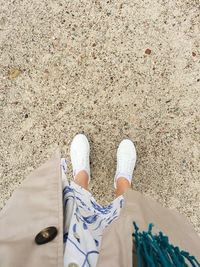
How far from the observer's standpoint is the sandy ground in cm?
160

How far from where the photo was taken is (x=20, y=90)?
1.67 metres

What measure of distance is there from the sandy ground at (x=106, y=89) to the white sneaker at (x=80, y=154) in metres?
0.05

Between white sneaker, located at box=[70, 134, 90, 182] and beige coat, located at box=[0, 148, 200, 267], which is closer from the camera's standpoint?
beige coat, located at box=[0, 148, 200, 267]

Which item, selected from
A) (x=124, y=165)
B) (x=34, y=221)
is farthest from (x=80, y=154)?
(x=34, y=221)

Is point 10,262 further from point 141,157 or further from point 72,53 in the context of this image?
point 72,53

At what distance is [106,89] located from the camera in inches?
64.2

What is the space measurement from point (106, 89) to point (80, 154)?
27 centimetres

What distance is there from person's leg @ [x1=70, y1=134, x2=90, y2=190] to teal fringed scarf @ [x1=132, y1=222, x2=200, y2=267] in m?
0.57

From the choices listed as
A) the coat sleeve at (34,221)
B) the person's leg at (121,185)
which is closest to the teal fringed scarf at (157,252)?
the coat sleeve at (34,221)

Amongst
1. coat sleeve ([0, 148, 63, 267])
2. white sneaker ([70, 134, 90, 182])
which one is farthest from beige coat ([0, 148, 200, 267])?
white sneaker ([70, 134, 90, 182])

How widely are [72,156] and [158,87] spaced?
0.41 m

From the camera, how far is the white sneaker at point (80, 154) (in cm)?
157

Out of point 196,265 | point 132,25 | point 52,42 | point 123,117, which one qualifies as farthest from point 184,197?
point 52,42

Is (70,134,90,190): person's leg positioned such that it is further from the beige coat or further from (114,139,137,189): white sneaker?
the beige coat
